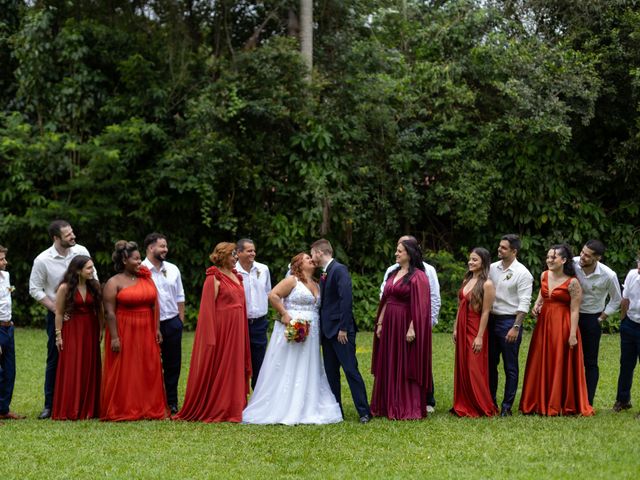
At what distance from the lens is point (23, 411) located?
1034 centimetres

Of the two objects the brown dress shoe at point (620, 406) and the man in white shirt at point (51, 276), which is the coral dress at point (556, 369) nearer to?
the brown dress shoe at point (620, 406)

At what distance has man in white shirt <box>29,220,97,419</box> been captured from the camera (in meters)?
9.88

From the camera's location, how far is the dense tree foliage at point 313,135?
17.7 meters

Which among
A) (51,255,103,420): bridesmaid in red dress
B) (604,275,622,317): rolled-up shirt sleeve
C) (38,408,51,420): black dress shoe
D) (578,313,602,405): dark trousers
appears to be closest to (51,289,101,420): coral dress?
(51,255,103,420): bridesmaid in red dress

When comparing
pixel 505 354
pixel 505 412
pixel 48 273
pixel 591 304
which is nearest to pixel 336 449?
pixel 505 412

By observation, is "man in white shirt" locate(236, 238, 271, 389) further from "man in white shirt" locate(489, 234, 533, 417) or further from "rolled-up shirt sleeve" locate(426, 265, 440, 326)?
"man in white shirt" locate(489, 234, 533, 417)

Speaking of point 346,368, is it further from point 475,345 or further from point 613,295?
point 613,295

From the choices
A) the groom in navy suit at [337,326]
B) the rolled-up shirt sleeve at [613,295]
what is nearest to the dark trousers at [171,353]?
the groom in navy suit at [337,326]

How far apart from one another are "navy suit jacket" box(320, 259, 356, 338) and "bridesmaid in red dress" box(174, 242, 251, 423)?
0.92m

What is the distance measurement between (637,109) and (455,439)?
10902 millimetres

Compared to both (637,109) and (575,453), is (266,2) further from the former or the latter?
(575,453)

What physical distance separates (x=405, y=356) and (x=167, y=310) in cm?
270

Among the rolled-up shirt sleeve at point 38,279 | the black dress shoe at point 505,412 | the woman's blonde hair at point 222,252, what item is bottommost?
the black dress shoe at point 505,412

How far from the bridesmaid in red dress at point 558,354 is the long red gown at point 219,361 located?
3068 mm
